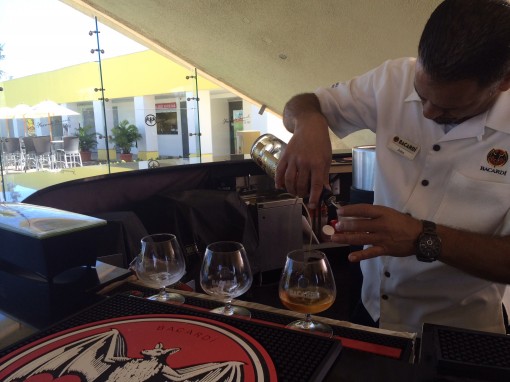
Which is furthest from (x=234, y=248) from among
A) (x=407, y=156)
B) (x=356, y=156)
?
(x=356, y=156)

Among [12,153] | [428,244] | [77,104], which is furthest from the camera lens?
[77,104]

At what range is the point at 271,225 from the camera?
302cm

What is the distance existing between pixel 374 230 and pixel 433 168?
0.49m

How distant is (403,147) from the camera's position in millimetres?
1315

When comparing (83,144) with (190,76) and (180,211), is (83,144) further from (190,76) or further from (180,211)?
(180,211)

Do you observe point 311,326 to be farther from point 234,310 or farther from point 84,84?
point 84,84

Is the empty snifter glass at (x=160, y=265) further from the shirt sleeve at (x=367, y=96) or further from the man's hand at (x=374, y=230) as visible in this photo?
the shirt sleeve at (x=367, y=96)

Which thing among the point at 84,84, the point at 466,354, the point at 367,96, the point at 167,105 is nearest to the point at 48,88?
the point at 84,84

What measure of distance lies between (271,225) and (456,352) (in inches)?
96.0

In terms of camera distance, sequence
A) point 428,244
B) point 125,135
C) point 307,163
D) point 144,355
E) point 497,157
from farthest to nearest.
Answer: point 125,135 → point 497,157 → point 307,163 → point 428,244 → point 144,355

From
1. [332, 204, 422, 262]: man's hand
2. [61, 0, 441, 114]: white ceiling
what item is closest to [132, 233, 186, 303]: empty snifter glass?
[332, 204, 422, 262]: man's hand

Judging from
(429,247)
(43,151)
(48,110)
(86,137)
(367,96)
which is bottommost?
(429,247)

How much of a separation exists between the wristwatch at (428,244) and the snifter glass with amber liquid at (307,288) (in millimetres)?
202

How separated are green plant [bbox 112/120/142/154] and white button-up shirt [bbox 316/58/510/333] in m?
3.89
